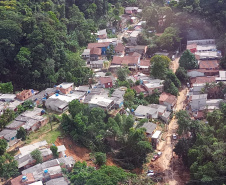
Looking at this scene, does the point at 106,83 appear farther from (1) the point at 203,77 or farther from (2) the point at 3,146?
(2) the point at 3,146

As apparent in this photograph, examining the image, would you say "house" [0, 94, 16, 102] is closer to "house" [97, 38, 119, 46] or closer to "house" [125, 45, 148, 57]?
"house" [97, 38, 119, 46]

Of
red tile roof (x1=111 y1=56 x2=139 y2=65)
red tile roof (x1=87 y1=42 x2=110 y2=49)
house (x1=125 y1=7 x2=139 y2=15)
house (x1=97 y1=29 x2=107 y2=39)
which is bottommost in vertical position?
red tile roof (x1=111 y1=56 x2=139 y2=65)

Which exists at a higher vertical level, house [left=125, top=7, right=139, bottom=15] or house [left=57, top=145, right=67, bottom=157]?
house [left=125, top=7, right=139, bottom=15]

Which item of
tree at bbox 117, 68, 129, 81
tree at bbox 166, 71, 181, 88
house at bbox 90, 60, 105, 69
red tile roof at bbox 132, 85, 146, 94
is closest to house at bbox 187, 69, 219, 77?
tree at bbox 166, 71, 181, 88

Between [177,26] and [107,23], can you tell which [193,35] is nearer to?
[177,26]

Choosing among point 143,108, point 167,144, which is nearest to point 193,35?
point 143,108
